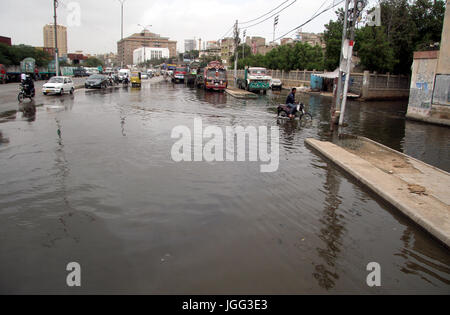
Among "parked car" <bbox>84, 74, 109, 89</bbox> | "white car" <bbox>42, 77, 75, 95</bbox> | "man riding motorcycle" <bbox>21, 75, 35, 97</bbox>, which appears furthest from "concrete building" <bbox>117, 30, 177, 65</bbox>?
"man riding motorcycle" <bbox>21, 75, 35, 97</bbox>

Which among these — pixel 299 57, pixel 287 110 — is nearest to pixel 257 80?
pixel 299 57

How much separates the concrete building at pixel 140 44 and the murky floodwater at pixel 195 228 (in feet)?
496

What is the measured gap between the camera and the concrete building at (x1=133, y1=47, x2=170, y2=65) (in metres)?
153

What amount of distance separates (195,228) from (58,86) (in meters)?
26.3

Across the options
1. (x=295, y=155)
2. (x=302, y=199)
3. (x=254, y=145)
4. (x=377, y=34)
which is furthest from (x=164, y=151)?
(x=377, y=34)

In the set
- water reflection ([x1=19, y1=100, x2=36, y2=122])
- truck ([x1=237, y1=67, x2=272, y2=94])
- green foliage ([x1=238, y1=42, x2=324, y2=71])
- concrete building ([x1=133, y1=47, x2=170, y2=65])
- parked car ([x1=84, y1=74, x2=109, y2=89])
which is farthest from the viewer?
concrete building ([x1=133, y1=47, x2=170, y2=65])

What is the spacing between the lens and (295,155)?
35.2 feet

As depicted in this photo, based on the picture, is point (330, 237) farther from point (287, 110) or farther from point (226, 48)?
point (226, 48)

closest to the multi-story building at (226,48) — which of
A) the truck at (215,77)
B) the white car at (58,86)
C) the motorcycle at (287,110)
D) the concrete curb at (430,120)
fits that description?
the truck at (215,77)

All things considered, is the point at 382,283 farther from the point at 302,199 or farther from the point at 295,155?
the point at 295,155

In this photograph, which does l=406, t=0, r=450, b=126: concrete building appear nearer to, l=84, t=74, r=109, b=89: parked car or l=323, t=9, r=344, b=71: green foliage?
l=323, t=9, r=344, b=71: green foliage

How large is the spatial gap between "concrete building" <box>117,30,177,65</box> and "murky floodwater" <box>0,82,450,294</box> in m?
151

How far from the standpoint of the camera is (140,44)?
166750mm

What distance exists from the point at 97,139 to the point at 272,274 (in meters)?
9.10
